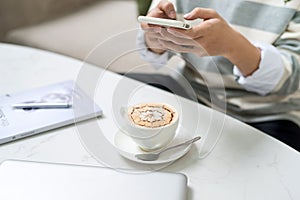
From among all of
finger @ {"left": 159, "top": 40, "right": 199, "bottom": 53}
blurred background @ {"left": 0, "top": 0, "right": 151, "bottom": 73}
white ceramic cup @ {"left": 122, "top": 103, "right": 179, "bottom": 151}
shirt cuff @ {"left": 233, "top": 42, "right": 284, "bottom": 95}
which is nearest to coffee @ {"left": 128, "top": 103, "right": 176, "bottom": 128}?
white ceramic cup @ {"left": 122, "top": 103, "right": 179, "bottom": 151}

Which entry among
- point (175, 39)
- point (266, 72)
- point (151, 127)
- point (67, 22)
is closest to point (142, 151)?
point (151, 127)

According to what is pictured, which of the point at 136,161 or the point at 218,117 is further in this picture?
the point at 218,117

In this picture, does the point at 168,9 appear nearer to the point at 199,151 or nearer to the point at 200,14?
the point at 200,14

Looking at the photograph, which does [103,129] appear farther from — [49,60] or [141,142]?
[49,60]

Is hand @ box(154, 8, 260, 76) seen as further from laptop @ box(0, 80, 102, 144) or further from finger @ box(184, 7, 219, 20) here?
laptop @ box(0, 80, 102, 144)

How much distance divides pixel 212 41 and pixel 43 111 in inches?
12.0

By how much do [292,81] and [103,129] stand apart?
0.38 metres

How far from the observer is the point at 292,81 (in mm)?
850

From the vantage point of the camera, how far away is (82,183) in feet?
1.90

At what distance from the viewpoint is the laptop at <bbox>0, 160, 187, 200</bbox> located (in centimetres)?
56

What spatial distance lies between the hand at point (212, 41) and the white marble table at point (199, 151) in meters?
Answer: 0.10

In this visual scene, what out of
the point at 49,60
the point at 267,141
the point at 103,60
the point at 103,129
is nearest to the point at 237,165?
the point at 267,141

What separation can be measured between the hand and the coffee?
0.35 ft

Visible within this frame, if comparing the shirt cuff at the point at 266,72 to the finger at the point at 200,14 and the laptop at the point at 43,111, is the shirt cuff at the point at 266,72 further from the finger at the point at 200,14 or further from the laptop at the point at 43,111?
the laptop at the point at 43,111
